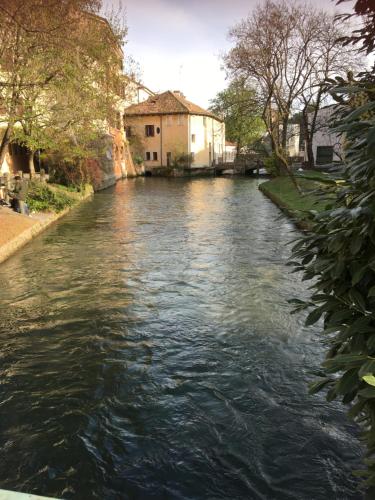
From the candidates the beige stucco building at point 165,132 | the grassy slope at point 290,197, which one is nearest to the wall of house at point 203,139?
the beige stucco building at point 165,132

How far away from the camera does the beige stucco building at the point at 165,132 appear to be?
58312 millimetres

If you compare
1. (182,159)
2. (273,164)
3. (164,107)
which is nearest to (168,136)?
(182,159)

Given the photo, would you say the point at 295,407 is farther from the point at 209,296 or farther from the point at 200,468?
the point at 209,296

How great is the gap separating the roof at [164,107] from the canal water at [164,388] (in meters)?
49.8

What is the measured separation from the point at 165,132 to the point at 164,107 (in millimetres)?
3151

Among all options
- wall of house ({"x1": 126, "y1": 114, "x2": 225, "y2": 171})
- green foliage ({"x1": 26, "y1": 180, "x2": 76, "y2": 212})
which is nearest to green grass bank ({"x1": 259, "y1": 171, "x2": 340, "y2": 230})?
green foliage ({"x1": 26, "y1": 180, "x2": 76, "y2": 212})

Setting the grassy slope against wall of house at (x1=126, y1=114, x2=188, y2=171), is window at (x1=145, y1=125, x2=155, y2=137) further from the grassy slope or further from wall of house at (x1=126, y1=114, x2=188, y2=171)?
the grassy slope

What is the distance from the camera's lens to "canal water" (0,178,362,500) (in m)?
4.19

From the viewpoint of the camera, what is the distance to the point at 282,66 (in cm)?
3103

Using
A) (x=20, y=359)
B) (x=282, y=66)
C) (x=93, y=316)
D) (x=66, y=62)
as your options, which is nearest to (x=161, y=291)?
(x=93, y=316)

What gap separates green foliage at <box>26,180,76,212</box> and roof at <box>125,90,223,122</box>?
3811 centimetres

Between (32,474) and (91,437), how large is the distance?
2.32 ft

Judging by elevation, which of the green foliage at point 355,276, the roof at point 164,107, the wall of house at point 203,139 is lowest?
the green foliage at point 355,276

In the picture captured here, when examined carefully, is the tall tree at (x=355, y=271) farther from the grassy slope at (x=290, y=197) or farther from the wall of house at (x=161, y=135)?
the wall of house at (x=161, y=135)
